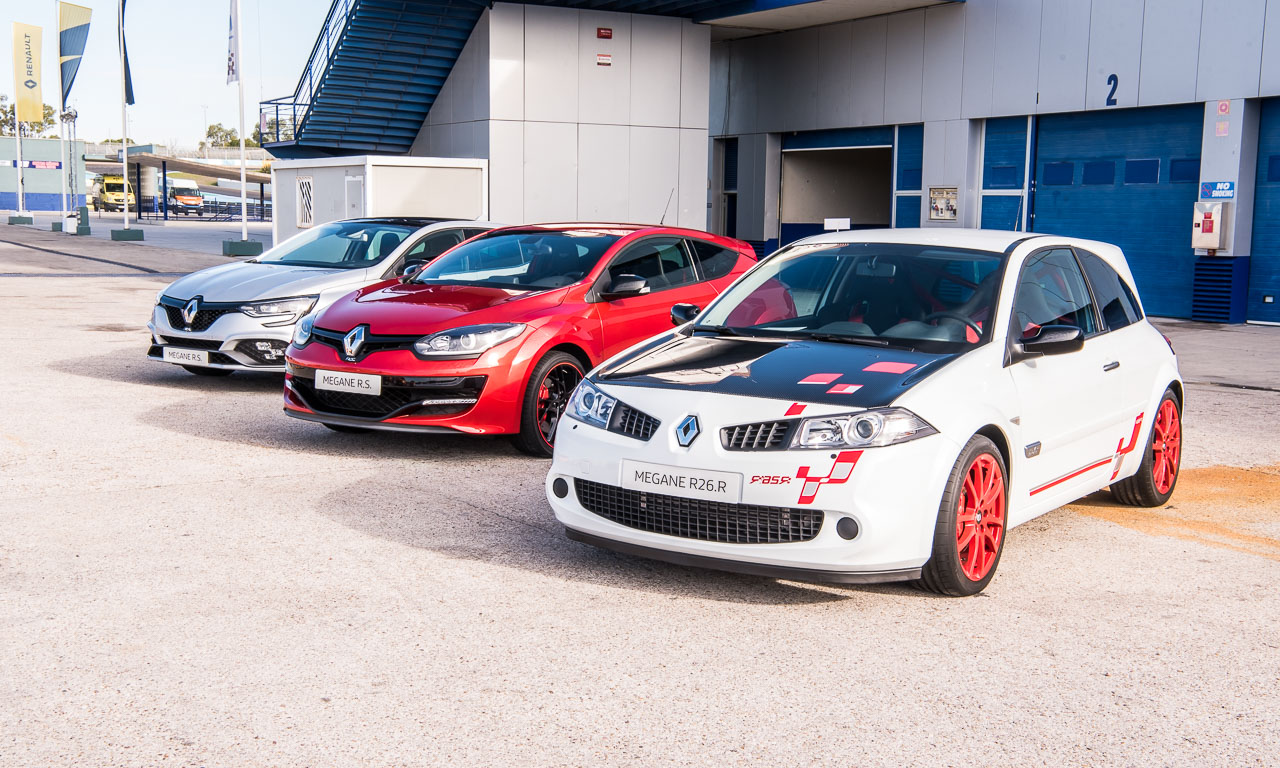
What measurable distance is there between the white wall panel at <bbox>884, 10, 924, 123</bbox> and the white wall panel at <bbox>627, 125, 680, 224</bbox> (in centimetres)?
418

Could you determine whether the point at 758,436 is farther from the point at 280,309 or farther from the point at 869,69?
the point at 869,69

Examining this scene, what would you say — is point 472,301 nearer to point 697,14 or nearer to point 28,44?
point 697,14

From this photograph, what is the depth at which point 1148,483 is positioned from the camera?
6.73 meters

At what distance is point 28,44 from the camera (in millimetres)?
46281

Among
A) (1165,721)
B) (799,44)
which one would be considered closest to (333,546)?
(1165,721)

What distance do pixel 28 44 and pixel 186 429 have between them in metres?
44.3

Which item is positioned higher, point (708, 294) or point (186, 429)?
point (708, 294)

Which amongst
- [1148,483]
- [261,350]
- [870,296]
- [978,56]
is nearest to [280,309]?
[261,350]

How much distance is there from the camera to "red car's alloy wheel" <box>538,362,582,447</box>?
7.99 m

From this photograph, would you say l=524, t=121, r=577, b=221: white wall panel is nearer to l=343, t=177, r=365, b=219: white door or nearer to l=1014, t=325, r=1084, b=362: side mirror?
l=343, t=177, r=365, b=219: white door

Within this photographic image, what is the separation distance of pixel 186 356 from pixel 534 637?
6.60 m

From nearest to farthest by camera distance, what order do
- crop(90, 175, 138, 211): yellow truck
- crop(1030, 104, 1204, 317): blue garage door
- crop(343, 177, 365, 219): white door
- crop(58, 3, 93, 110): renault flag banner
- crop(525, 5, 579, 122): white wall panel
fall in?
1. crop(1030, 104, 1204, 317): blue garage door
2. crop(343, 177, 365, 219): white door
3. crop(525, 5, 579, 122): white wall panel
4. crop(58, 3, 93, 110): renault flag banner
5. crop(90, 175, 138, 211): yellow truck

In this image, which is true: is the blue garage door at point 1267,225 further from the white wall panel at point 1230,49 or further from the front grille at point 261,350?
the front grille at point 261,350

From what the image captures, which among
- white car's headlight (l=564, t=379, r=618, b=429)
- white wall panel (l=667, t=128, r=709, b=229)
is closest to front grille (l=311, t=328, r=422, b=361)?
white car's headlight (l=564, t=379, r=618, b=429)
